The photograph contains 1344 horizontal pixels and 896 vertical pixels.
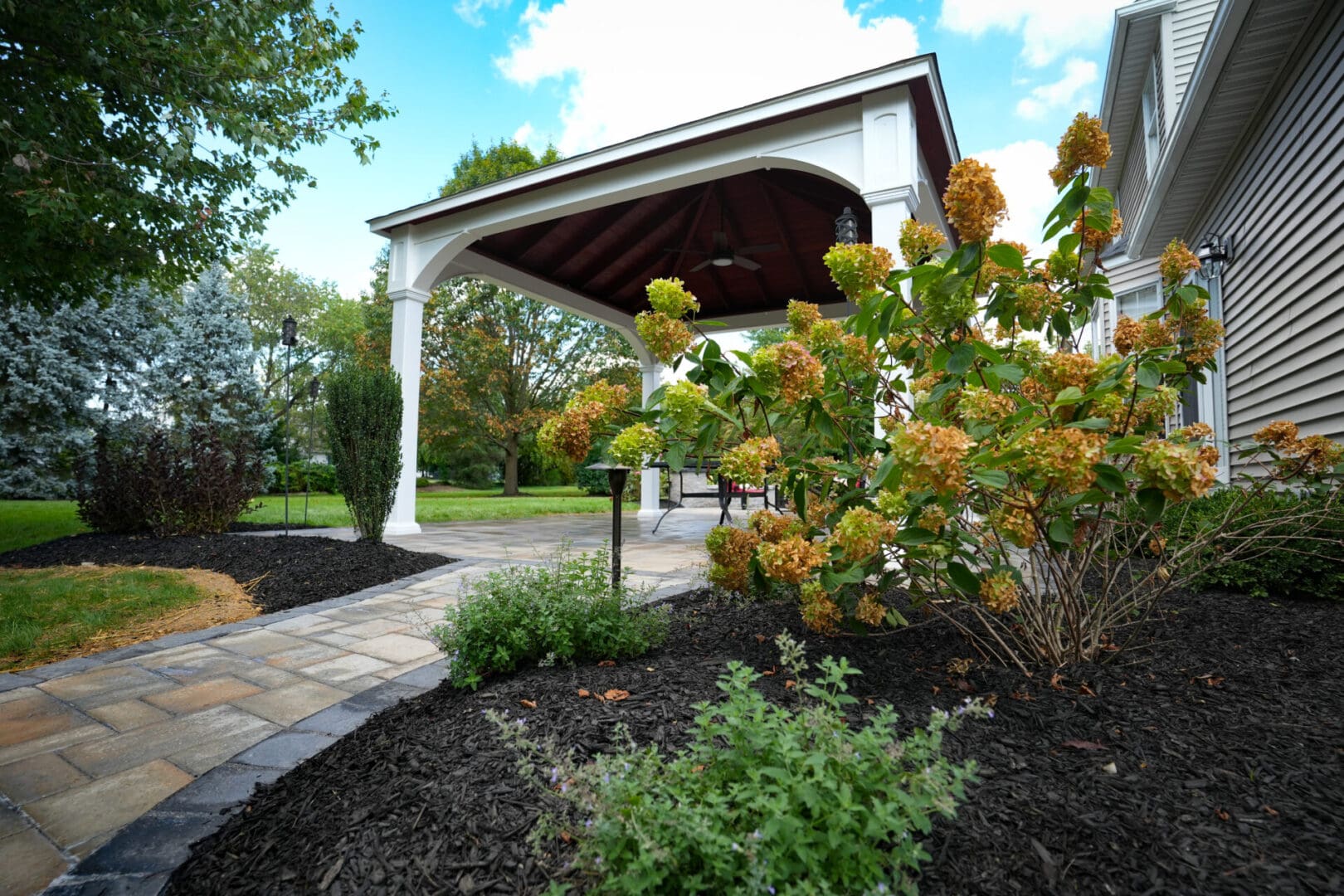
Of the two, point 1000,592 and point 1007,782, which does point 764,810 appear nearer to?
point 1007,782

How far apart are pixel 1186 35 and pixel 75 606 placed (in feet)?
32.8

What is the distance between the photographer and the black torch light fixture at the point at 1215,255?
15.9 feet

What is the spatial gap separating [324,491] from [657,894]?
64.1 ft

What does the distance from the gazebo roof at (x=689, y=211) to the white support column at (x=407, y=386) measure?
74cm

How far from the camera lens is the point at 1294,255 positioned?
378cm

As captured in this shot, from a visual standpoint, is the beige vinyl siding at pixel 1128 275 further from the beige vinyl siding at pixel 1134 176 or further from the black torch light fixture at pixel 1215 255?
the black torch light fixture at pixel 1215 255

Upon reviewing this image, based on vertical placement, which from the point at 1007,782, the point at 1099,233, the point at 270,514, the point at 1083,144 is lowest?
the point at 270,514

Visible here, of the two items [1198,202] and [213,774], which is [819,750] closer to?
[213,774]

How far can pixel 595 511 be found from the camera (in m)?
11.9

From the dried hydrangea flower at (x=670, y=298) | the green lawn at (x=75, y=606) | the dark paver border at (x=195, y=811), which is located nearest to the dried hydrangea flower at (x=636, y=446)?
the dried hydrangea flower at (x=670, y=298)

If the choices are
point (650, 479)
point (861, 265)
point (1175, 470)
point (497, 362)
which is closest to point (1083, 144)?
point (861, 265)

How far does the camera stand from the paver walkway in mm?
1378

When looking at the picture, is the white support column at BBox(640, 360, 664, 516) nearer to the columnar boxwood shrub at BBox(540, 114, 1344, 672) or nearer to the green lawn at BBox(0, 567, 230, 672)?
the green lawn at BBox(0, 567, 230, 672)

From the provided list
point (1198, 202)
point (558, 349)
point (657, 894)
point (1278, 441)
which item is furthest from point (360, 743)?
point (558, 349)
